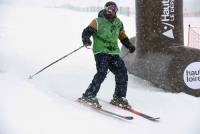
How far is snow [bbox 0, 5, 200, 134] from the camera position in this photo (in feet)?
19.8

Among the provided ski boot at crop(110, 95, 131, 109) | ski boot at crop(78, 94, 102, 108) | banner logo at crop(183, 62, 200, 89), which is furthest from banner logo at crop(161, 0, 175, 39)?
ski boot at crop(78, 94, 102, 108)

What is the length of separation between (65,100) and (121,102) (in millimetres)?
828

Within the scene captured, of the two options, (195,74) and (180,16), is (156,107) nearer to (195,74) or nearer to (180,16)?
(195,74)

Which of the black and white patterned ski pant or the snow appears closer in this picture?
the snow

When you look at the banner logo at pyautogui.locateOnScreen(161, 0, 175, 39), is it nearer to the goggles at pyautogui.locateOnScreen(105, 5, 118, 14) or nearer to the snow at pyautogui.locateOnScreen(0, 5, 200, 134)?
the snow at pyautogui.locateOnScreen(0, 5, 200, 134)

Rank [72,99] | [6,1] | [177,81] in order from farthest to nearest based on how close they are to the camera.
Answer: [6,1], [177,81], [72,99]

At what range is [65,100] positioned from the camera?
7266 millimetres

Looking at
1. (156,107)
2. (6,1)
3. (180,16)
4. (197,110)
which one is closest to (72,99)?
(156,107)

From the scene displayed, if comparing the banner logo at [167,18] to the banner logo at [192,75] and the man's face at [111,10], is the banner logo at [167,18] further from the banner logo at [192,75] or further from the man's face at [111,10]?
the man's face at [111,10]

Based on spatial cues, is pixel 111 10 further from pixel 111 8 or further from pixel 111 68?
pixel 111 68

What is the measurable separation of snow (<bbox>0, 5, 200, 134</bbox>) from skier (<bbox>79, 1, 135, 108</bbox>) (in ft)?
0.93

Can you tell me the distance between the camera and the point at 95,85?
7430mm

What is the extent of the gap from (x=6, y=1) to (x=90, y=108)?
2124cm

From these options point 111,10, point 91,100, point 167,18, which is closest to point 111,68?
point 91,100
